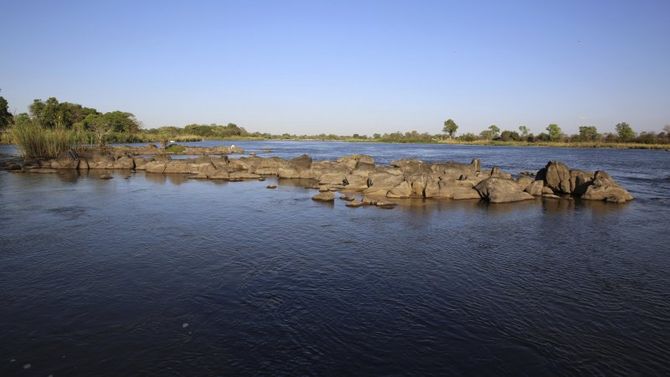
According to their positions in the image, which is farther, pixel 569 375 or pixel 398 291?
pixel 398 291

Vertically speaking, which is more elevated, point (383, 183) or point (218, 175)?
point (383, 183)

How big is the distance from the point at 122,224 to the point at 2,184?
21.2 m

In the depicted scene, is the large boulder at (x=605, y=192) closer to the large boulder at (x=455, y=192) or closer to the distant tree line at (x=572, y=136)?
→ the large boulder at (x=455, y=192)

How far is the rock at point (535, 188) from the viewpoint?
32.0 m

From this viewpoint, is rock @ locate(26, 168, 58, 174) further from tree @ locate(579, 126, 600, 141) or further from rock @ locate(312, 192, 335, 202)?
tree @ locate(579, 126, 600, 141)

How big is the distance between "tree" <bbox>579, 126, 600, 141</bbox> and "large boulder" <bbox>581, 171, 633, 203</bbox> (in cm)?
13322

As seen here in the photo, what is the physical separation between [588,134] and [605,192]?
145 metres

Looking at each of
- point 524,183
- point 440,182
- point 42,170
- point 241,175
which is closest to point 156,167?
point 42,170

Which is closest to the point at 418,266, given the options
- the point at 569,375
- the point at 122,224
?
the point at 569,375

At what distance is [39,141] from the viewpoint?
51281 millimetres

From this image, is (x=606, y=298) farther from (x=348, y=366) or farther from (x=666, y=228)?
(x=666, y=228)

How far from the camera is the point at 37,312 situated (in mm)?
10828

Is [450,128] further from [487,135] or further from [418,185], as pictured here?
[418,185]

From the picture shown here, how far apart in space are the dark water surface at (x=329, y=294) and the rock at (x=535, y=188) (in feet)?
27.7
